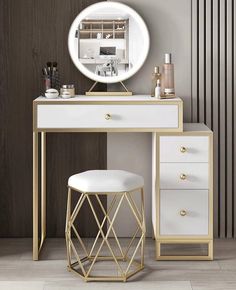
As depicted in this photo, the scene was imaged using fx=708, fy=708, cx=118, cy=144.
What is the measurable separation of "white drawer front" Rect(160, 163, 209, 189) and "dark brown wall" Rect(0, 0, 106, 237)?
583mm

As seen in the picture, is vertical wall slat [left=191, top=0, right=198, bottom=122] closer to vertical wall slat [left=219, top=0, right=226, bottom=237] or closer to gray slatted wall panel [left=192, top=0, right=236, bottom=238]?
gray slatted wall panel [left=192, top=0, right=236, bottom=238]

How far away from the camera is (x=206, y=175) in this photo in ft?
12.4

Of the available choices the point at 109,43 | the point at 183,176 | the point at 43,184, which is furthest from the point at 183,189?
the point at 109,43

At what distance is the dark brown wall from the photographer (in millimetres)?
4160

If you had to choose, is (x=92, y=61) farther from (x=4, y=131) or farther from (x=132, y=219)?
(x=132, y=219)

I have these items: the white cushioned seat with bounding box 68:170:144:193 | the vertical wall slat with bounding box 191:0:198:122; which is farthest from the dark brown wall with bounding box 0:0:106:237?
the white cushioned seat with bounding box 68:170:144:193

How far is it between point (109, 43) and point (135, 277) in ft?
4.63

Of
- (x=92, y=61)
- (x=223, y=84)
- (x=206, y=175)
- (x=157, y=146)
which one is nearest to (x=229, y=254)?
(x=206, y=175)

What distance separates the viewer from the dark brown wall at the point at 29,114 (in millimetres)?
4160

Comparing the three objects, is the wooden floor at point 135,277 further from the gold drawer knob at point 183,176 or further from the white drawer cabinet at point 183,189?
the gold drawer knob at point 183,176

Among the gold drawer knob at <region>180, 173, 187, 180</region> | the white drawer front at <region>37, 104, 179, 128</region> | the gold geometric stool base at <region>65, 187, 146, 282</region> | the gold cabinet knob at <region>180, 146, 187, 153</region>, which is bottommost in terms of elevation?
the gold geometric stool base at <region>65, 187, 146, 282</region>

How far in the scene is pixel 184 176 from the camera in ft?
12.4

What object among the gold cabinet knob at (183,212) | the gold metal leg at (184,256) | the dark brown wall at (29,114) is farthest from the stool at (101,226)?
the dark brown wall at (29,114)

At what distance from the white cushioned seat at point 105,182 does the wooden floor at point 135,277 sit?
455mm
